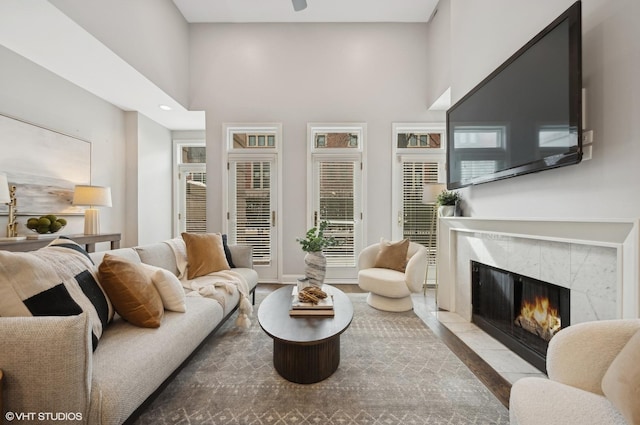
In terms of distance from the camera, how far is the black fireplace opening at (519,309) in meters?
1.84

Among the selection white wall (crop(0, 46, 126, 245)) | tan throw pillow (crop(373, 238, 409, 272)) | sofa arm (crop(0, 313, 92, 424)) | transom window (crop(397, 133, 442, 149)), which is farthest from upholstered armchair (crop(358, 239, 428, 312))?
white wall (crop(0, 46, 126, 245))

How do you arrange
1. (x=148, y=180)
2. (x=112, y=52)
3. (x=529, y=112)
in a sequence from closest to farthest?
(x=529, y=112) → (x=112, y=52) → (x=148, y=180)

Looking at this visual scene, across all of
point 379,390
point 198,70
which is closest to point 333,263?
point 379,390

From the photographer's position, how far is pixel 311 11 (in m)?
3.88

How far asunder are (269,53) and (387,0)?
1805 mm

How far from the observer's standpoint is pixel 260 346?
215 centimetres

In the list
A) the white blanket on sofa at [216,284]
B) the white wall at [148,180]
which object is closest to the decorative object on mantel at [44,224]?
the white blanket on sofa at [216,284]

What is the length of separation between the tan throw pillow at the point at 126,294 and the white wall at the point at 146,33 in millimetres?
2209

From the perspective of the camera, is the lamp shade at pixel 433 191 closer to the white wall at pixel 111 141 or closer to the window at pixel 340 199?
the window at pixel 340 199

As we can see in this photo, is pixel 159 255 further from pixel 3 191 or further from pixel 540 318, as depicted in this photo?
pixel 540 318

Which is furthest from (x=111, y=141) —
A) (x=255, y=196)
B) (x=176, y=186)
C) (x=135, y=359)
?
(x=135, y=359)

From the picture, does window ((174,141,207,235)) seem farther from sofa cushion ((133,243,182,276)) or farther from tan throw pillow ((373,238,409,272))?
tan throw pillow ((373,238,409,272))

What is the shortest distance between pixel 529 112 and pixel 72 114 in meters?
4.87

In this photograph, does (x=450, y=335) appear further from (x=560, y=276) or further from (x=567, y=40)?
(x=567, y=40)
